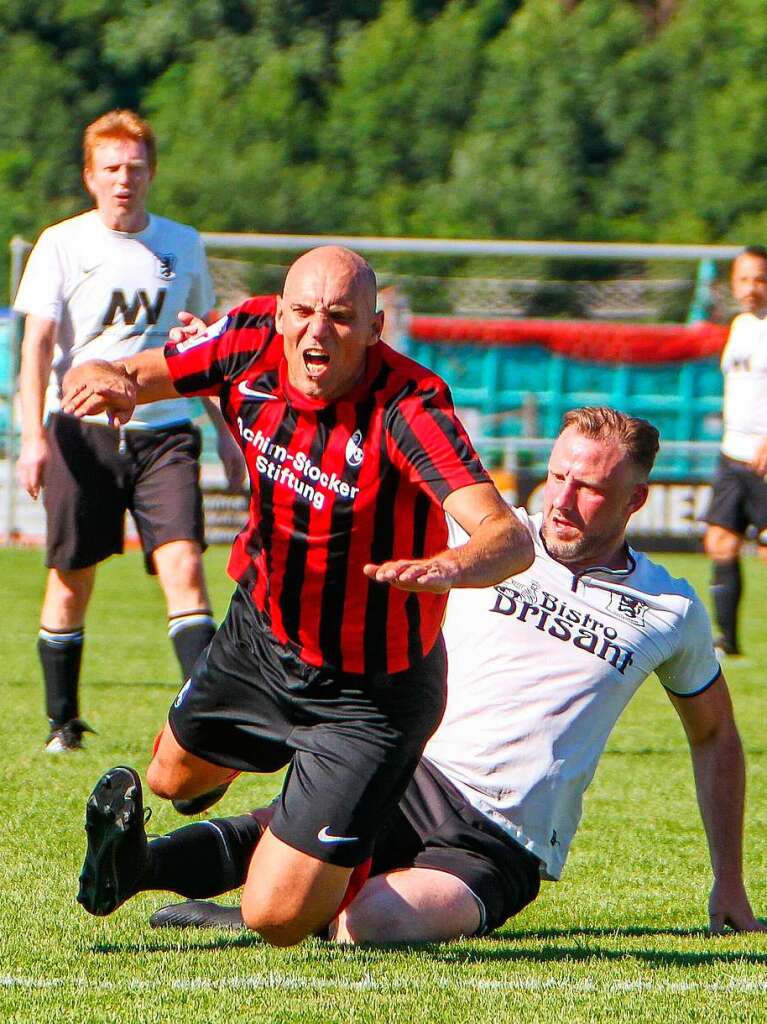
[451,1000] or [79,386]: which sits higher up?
[79,386]

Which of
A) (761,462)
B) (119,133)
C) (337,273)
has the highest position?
(119,133)

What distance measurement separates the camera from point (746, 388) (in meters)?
9.59

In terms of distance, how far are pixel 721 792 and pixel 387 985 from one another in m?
0.97

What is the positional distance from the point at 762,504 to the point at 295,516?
589 centimetres

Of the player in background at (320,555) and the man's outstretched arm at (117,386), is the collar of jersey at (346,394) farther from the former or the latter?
the man's outstretched arm at (117,386)

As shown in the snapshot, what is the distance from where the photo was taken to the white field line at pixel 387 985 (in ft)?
11.6

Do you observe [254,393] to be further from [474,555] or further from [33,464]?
[33,464]

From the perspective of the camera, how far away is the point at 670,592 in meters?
4.23

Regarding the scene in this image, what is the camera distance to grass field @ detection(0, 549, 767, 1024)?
3.44m

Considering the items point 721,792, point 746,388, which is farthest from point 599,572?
point 746,388

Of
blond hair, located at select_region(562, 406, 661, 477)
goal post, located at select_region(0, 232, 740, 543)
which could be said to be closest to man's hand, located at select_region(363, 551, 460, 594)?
blond hair, located at select_region(562, 406, 661, 477)

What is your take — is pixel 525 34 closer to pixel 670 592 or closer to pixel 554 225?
pixel 554 225

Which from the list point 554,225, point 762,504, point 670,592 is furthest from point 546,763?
point 554,225

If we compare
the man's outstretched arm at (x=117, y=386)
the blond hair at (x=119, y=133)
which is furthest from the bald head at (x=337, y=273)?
the blond hair at (x=119, y=133)
